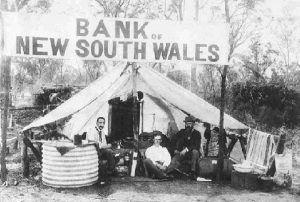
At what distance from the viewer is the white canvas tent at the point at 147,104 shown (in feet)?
25.0

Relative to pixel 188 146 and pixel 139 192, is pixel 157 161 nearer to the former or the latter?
pixel 188 146

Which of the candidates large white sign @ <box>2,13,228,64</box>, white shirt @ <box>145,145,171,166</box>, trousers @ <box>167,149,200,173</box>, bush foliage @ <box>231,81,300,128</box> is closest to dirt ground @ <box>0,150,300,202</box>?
trousers @ <box>167,149,200,173</box>

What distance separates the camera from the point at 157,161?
7.16 m

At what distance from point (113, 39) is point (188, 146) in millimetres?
2792

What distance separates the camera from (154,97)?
10305 mm

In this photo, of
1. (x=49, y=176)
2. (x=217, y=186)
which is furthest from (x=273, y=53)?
(x=49, y=176)

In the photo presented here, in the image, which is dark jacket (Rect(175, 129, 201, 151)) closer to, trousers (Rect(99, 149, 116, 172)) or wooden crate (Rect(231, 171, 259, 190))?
wooden crate (Rect(231, 171, 259, 190))

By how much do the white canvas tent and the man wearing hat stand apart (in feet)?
1.09

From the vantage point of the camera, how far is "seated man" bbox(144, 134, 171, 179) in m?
6.96

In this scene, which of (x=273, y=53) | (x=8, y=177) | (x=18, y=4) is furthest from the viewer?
(x=273, y=53)

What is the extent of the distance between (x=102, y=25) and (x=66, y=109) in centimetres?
211

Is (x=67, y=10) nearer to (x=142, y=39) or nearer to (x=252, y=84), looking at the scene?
(x=252, y=84)

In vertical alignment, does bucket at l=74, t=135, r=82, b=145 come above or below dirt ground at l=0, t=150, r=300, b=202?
above

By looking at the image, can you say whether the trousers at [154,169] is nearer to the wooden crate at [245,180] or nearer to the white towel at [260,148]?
the wooden crate at [245,180]
